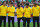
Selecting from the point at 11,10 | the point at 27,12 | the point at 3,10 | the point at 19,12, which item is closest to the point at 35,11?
the point at 27,12

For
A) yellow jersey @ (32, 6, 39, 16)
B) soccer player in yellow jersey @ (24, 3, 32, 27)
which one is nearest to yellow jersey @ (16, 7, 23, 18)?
soccer player in yellow jersey @ (24, 3, 32, 27)

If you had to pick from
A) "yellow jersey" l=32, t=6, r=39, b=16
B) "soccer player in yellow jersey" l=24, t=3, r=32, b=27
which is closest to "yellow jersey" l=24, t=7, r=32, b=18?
"soccer player in yellow jersey" l=24, t=3, r=32, b=27

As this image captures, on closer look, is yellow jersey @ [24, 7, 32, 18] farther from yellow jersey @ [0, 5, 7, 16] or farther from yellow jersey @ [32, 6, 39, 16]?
yellow jersey @ [0, 5, 7, 16]

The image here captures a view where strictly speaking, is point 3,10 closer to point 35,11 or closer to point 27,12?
point 27,12

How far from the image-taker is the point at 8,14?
152 inches

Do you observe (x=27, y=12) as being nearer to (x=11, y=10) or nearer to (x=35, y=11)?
(x=35, y=11)

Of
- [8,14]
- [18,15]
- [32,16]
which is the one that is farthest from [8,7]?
[32,16]

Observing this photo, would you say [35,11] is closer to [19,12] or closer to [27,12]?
[27,12]

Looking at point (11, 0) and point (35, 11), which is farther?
point (11, 0)

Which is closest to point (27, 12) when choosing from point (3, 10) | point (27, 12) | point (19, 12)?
point (27, 12)

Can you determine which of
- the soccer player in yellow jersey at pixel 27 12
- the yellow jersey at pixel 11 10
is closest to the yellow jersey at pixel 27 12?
the soccer player in yellow jersey at pixel 27 12

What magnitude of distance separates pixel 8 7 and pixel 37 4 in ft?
3.94

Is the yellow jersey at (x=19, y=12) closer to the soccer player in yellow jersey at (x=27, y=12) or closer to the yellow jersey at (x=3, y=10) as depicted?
the soccer player in yellow jersey at (x=27, y=12)

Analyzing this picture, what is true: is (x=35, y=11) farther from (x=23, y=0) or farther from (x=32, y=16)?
(x=23, y=0)
